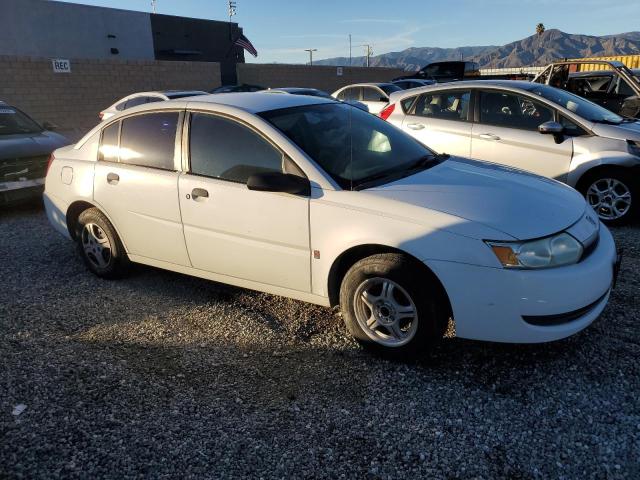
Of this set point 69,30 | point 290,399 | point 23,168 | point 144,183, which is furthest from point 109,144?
point 69,30

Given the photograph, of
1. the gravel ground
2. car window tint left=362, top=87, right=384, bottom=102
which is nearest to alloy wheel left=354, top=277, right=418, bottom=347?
the gravel ground

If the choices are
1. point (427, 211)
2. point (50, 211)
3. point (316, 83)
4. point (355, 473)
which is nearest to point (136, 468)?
point (355, 473)

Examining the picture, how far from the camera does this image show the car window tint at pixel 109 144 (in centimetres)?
424

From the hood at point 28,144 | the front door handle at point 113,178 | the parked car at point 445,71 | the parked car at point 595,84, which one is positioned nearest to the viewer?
the front door handle at point 113,178

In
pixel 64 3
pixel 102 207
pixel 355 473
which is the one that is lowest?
pixel 355 473

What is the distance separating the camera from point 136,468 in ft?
7.67

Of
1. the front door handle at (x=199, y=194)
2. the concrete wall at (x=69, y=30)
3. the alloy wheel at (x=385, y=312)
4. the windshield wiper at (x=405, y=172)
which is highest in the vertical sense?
the concrete wall at (x=69, y=30)

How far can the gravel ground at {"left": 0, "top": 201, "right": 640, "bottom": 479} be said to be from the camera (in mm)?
2338

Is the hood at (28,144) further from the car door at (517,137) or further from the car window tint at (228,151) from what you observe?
the car door at (517,137)

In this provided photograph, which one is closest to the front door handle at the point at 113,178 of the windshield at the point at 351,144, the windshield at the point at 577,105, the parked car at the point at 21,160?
the windshield at the point at 351,144

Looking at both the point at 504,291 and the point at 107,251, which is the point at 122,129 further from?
the point at 504,291

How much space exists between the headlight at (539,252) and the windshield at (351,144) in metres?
0.93

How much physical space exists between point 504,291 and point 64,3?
26791 mm

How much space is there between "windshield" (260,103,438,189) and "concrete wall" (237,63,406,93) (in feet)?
69.3
